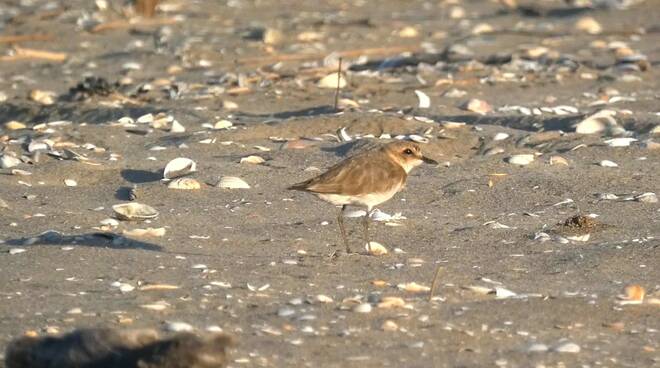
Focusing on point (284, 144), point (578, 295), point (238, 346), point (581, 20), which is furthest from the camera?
point (581, 20)

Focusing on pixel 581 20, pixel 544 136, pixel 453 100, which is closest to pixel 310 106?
pixel 453 100

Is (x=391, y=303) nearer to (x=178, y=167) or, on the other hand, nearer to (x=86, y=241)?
(x=86, y=241)

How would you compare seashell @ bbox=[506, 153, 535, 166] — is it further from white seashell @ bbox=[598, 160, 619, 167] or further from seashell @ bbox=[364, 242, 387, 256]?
seashell @ bbox=[364, 242, 387, 256]

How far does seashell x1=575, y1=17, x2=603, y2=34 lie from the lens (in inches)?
533

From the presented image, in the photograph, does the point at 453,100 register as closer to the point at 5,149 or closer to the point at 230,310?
the point at 5,149

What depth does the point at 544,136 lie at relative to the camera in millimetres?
8781

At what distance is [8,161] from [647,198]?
379 centimetres

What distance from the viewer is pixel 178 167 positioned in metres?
7.87

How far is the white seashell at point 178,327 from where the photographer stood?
4882 millimetres

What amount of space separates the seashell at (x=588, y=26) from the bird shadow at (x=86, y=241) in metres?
8.11

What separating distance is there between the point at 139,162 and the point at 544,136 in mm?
2677

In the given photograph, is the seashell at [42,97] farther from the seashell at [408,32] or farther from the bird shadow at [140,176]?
the seashell at [408,32]

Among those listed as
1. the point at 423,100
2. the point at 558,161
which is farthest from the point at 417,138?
the point at 423,100

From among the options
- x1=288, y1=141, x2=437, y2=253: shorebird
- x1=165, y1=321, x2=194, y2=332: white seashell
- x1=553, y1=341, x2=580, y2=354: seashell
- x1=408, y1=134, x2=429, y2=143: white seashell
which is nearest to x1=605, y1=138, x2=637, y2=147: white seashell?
x1=408, y1=134, x2=429, y2=143: white seashell
